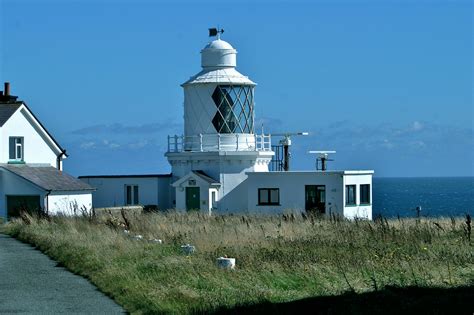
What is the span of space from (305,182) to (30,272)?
78.1 ft

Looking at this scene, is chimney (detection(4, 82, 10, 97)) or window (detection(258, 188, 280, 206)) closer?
window (detection(258, 188, 280, 206))

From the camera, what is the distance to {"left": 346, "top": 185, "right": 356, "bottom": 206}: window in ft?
137

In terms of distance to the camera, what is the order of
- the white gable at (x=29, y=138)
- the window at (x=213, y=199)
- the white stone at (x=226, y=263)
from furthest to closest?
the white gable at (x=29, y=138)
the window at (x=213, y=199)
the white stone at (x=226, y=263)

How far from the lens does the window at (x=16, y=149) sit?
4481cm

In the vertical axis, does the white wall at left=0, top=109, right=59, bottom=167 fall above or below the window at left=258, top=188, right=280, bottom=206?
above

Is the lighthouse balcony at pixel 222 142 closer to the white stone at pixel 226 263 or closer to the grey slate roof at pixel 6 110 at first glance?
the grey slate roof at pixel 6 110

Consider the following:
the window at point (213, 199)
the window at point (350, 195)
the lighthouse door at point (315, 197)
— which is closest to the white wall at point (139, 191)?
the window at point (213, 199)

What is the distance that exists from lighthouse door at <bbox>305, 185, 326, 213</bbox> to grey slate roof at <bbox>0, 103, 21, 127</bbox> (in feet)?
45.9

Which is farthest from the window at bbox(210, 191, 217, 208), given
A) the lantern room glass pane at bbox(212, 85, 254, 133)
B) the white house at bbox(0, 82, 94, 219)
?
the white house at bbox(0, 82, 94, 219)

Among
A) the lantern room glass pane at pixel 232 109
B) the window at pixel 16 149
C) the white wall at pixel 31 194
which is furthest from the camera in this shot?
the window at pixel 16 149

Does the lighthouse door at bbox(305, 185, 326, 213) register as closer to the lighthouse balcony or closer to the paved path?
the lighthouse balcony

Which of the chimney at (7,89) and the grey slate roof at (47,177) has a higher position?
the chimney at (7,89)

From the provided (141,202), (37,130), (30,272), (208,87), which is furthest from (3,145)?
(30,272)

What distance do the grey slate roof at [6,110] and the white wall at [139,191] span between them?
5321 millimetres
